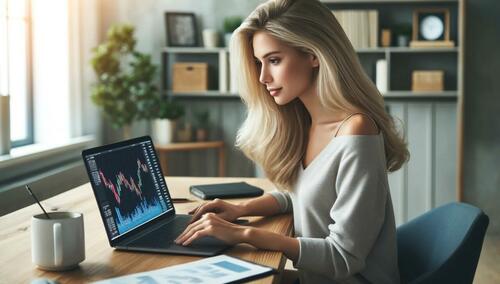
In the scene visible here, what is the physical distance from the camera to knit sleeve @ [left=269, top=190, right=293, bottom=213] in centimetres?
195

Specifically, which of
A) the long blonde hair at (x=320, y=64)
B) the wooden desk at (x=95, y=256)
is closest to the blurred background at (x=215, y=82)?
the wooden desk at (x=95, y=256)

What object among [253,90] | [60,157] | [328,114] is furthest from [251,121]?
[60,157]

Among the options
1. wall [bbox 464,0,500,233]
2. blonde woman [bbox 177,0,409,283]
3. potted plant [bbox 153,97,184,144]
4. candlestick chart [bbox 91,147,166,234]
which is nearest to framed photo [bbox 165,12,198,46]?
potted plant [bbox 153,97,184,144]

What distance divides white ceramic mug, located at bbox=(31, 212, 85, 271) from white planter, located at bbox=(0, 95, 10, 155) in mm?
2090

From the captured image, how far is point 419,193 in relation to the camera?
464cm

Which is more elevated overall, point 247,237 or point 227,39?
point 227,39

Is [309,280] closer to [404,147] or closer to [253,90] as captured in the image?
[404,147]

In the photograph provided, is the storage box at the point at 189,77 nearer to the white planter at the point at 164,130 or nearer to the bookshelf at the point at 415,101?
the bookshelf at the point at 415,101

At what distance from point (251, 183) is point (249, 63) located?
68 cm

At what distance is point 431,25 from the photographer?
4418mm

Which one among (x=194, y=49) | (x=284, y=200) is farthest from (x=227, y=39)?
(x=284, y=200)

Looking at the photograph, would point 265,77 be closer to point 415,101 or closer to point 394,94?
point 394,94

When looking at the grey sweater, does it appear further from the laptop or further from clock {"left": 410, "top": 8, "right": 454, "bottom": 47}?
clock {"left": 410, "top": 8, "right": 454, "bottom": 47}

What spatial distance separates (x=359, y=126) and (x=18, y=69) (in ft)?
9.25
